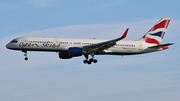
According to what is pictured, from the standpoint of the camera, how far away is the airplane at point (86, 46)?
101812 millimetres

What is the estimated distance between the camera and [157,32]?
388 ft

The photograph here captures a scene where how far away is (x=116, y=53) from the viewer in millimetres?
108188

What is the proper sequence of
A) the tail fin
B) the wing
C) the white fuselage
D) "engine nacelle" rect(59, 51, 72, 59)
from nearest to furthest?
the white fuselage
the wing
"engine nacelle" rect(59, 51, 72, 59)
the tail fin

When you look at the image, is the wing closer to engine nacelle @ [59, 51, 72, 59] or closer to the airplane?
the airplane

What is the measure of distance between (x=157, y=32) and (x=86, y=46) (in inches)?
763

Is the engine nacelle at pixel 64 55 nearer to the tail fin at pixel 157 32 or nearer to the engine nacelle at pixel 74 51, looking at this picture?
the engine nacelle at pixel 74 51

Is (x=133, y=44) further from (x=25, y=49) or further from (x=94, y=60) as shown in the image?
(x=25, y=49)

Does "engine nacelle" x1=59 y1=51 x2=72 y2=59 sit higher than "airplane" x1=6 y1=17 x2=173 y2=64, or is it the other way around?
"airplane" x1=6 y1=17 x2=173 y2=64

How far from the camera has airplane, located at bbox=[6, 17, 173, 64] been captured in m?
102

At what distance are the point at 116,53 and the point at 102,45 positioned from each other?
186 inches

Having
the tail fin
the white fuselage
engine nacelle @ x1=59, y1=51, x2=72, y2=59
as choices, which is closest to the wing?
the white fuselage

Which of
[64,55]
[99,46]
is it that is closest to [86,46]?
[99,46]

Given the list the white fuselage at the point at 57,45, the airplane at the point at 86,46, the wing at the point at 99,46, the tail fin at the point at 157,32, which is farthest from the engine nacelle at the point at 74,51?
the tail fin at the point at 157,32

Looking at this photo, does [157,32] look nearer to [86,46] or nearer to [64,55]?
[86,46]
